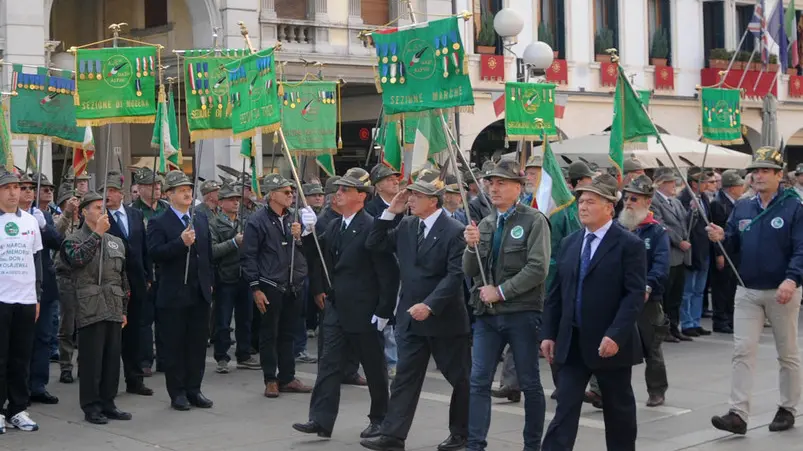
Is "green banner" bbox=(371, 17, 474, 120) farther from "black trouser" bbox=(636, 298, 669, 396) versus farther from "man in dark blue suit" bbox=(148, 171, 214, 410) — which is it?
"black trouser" bbox=(636, 298, 669, 396)

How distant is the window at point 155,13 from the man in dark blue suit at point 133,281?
13.6 metres

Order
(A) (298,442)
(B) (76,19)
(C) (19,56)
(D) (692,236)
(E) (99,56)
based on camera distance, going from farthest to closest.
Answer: (B) (76,19) → (C) (19,56) → (D) (692,236) → (E) (99,56) → (A) (298,442)

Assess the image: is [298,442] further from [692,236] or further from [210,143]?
[210,143]

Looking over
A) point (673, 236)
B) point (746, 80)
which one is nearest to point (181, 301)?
point (673, 236)

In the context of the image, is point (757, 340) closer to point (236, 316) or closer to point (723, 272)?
point (236, 316)

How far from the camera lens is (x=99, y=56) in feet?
37.7

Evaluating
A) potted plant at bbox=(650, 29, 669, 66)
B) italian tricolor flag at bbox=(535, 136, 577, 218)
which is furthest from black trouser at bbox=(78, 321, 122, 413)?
potted plant at bbox=(650, 29, 669, 66)

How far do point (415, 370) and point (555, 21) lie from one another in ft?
72.1

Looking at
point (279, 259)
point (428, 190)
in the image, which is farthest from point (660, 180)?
point (428, 190)

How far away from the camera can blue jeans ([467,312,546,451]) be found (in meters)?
8.53

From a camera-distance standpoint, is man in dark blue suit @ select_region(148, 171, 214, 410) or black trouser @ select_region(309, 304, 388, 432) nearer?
black trouser @ select_region(309, 304, 388, 432)

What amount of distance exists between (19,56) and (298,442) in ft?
44.1

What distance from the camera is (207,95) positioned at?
12.5m

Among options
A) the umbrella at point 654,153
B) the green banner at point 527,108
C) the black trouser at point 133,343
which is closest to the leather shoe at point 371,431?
the black trouser at point 133,343
